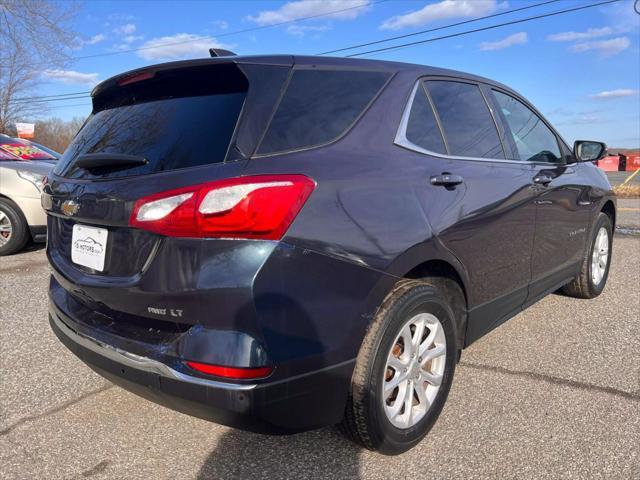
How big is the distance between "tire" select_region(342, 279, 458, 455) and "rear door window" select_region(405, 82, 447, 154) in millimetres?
668

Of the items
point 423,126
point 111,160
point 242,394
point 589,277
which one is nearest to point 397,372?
point 242,394

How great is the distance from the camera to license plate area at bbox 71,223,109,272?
6.89 ft

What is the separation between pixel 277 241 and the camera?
175 cm

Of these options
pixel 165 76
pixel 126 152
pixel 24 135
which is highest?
pixel 165 76

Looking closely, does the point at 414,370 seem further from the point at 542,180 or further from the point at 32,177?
the point at 32,177

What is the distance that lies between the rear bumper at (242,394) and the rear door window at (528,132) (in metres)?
2.15

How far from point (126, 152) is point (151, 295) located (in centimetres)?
64

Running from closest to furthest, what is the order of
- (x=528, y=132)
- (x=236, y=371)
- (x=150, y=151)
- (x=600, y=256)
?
(x=236, y=371), (x=150, y=151), (x=528, y=132), (x=600, y=256)

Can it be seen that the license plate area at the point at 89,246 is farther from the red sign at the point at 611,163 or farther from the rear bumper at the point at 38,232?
the red sign at the point at 611,163

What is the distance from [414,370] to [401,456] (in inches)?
15.5

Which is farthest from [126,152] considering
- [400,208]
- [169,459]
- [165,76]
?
[169,459]

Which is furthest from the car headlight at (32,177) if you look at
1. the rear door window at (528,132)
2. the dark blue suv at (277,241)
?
the rear door window at (528,132)

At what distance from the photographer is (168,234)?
5.96ft

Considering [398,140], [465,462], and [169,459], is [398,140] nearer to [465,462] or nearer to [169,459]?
[465,462]
